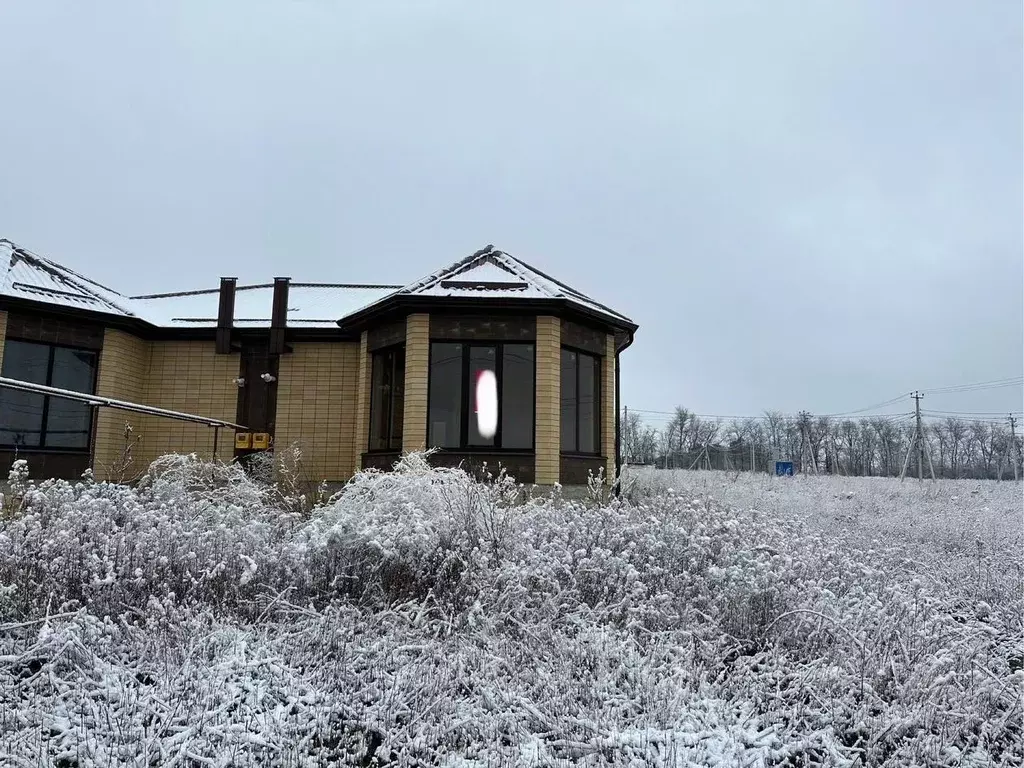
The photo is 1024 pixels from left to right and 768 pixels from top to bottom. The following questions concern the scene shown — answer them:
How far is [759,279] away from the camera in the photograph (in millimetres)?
26219

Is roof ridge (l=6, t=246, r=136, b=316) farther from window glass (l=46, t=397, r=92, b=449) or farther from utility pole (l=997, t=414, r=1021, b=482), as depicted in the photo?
utility pole (l=997, t=414, r=1021, b=482)

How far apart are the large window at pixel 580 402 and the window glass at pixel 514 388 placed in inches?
25.6

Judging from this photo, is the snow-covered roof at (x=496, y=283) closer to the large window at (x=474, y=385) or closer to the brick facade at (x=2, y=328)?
the large window at (x=474, y=385)

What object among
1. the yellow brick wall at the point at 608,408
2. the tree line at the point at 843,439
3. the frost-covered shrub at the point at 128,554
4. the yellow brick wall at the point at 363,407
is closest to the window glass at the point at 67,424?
the yellow brick wall at the point at 363,407

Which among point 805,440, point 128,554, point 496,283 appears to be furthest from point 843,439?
point 128,554

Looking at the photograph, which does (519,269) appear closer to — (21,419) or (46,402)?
(46,402)

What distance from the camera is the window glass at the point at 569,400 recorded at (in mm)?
10992

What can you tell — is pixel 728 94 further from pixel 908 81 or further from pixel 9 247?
Result: pixel 9 247

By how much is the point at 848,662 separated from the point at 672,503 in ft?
10.1

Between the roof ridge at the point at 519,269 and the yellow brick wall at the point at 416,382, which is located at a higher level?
the roof ridge at the point at 519,269

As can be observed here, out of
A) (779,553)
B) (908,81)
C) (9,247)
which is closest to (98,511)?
(779,553)

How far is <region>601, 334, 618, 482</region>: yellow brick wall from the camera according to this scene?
11.6 meters

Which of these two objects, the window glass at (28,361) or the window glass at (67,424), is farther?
the window glass at (67,424)

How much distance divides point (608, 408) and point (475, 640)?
8.11 metres
